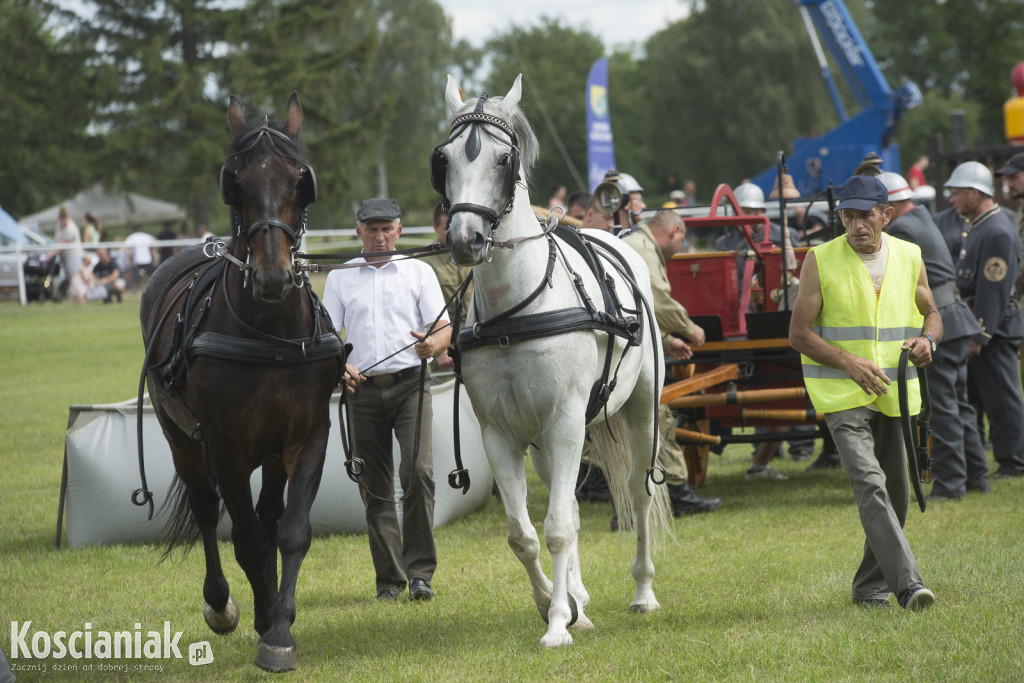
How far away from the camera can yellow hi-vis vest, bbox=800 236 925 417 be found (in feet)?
16.8

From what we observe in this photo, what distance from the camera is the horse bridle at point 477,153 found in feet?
14.6

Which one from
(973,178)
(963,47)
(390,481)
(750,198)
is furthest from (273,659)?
(963,47)

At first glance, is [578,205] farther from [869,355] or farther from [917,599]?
[917,599]

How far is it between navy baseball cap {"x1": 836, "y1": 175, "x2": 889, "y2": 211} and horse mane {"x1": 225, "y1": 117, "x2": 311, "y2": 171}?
8.14 ft

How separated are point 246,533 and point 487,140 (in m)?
2.04

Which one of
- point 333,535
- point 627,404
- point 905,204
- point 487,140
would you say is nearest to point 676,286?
point 905,204

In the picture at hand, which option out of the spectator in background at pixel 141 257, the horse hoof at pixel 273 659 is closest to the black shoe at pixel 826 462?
the horse hoof at pixel 273 659

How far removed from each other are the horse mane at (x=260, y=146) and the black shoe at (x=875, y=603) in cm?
328

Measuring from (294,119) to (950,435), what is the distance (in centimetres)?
535

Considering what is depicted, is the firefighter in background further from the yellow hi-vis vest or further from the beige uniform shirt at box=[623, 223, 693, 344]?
the yellow hi-vis vest

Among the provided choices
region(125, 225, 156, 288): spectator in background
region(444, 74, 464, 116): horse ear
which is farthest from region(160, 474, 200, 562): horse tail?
region(125, 225, 156, 288): spectator in background

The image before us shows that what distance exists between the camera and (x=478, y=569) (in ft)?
21.5

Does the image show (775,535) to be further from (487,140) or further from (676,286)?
(487,140)

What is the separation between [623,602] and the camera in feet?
18.7
